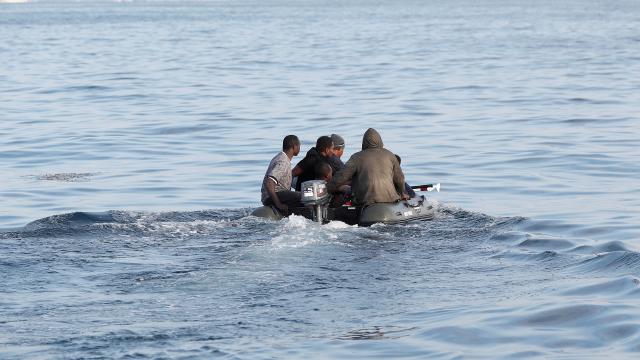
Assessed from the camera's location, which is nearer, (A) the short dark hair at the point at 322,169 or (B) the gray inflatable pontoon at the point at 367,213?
(B) the gray inflatable pontoon at the point at 367,213

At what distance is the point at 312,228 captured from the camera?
17.1m

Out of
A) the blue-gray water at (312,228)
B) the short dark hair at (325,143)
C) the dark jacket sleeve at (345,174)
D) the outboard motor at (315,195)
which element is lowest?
the blue-gray water at (312,228)

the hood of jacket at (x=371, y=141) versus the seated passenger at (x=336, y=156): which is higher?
the hood of jacket at (x=371, y=141)

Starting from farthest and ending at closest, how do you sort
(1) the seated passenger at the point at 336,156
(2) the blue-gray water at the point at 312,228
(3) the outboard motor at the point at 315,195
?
(1) the seated passenger at the point at 336,156 < (3) the outboard motor at the point at 315,195 < (2) the blue-gray water at the point at 312,228

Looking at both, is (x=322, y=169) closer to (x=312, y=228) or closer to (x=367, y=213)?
(x=367, y=213)

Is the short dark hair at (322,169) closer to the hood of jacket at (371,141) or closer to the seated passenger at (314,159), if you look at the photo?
the seated passenger at (314,159)

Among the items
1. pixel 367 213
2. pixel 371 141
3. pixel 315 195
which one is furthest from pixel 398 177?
pixel 315 195

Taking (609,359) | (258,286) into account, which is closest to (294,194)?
(258,286)

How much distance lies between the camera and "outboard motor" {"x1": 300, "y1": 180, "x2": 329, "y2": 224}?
17.2 meters

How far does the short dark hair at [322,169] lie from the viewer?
18.1 m

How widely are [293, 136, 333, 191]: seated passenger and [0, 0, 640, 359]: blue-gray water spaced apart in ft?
3.94

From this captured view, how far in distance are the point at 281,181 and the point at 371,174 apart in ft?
4.44

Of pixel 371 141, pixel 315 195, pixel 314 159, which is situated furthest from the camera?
pixel 314 159

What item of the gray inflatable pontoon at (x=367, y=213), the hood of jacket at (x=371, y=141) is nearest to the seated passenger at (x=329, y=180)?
the gray inflatable pontoon at (x=367, y=213)
